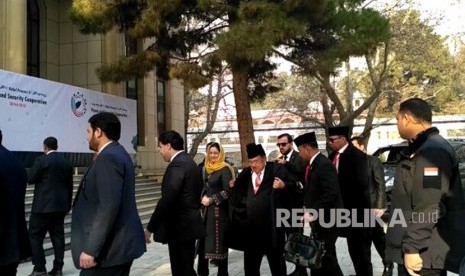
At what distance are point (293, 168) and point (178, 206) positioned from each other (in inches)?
86.3

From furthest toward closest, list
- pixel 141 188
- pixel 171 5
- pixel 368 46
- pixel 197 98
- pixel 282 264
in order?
pixel 197 98 → pixel 141 188 → pixel 368 46 → pixel 171 5 → pixel 282 264

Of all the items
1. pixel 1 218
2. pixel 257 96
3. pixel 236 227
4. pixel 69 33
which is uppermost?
pixel 69 33

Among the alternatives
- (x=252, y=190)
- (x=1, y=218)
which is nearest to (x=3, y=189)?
(x=1, y=218)

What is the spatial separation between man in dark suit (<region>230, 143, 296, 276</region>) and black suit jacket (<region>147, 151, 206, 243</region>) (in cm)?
73

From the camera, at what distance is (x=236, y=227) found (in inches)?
221

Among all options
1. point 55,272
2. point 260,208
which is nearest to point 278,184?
point 260,208

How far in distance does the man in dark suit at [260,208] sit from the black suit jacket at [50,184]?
2.30 metres

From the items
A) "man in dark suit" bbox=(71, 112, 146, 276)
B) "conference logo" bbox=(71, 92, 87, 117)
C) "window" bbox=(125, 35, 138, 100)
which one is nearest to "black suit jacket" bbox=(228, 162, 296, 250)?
"man in dark suit" bbox=(71, 112, 146, 276)

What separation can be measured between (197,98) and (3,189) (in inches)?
1184

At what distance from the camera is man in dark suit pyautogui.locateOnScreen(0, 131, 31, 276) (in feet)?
12.4

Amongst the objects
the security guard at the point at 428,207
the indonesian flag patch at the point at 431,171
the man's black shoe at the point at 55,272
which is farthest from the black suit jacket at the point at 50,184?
the indonesian flag patch at the point at 431,171

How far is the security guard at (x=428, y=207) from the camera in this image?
3.14 metres

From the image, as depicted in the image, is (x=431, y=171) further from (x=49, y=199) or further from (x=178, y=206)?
(x=49, y=199)

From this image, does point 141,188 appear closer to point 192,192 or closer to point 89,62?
point 89,62
